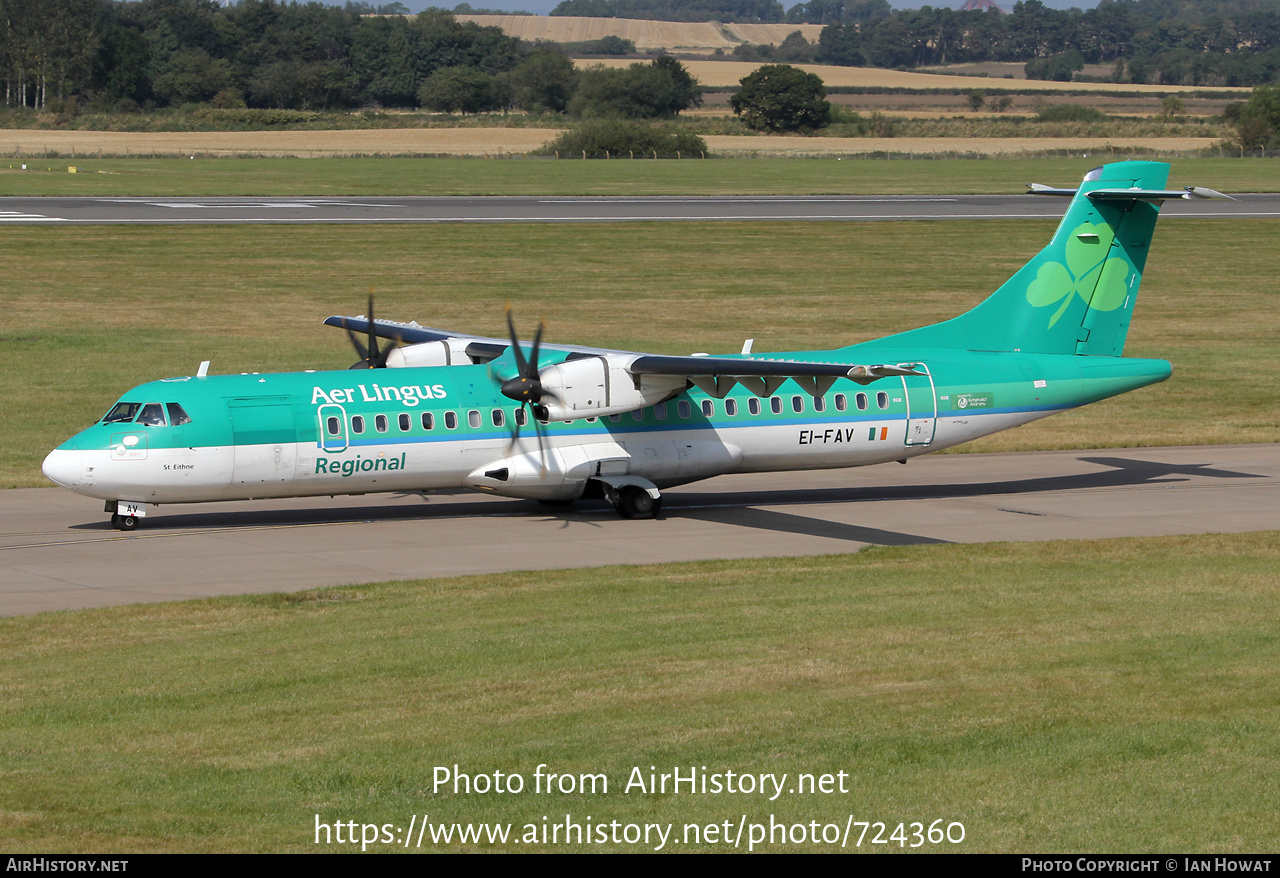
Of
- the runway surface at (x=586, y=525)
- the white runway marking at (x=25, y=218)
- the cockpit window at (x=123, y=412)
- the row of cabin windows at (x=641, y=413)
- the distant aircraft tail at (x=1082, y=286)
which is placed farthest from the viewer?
the white runway marking at (x=25, y=218)

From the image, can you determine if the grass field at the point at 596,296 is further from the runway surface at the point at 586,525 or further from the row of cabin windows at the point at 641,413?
the row of cabin windows at the point at 641,413

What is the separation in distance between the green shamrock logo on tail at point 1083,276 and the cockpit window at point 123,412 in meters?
17.4

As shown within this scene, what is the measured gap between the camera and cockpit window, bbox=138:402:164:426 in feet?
80.5

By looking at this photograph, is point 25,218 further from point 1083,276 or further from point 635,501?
point 1083,276

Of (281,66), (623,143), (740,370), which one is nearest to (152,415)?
(740,370)

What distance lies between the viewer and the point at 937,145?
5640 inches

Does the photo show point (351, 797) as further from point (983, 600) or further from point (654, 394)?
point (654, 394)

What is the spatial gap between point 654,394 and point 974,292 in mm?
36349

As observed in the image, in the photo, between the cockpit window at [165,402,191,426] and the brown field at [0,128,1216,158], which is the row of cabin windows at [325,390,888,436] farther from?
the brown field at [0,128,1216,158]

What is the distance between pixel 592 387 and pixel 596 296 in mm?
31432

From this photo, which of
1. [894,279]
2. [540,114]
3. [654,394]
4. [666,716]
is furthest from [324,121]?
[666,716]

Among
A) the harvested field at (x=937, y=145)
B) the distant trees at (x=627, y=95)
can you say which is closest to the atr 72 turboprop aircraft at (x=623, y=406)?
the harvested field at (x=937, y=145)

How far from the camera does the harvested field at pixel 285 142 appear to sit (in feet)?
402

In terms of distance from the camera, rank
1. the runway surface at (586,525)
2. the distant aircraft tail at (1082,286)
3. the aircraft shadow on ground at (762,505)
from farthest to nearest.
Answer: the distant aircraft tail at (1082,286) → the aircraft shadow on ground at (762,505) → the runway surface at (586,525)
